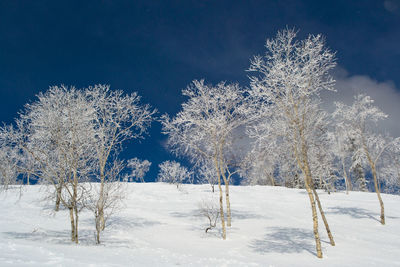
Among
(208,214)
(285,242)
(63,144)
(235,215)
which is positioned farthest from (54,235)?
(235,215)

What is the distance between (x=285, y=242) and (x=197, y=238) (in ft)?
17.3

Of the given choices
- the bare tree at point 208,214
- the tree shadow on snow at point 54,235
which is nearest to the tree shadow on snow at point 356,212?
the bare tree at point 208,214

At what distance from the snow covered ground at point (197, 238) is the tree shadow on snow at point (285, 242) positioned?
0.05 meters

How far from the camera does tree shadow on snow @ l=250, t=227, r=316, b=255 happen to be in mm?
13354

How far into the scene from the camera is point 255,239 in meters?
15.6

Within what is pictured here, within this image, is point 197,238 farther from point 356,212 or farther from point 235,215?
point 356,212

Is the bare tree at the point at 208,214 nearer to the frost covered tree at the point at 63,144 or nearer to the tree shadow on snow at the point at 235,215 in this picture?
the tree shadow on snow at the point at 235,215

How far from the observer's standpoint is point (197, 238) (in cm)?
1605

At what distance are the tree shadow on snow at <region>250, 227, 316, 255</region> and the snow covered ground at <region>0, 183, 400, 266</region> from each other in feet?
0.16

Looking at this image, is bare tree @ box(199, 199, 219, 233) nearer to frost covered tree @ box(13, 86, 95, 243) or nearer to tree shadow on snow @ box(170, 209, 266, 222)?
tree shadow on snow @ box(170, 209, 266, 222)

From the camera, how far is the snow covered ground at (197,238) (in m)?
9.69

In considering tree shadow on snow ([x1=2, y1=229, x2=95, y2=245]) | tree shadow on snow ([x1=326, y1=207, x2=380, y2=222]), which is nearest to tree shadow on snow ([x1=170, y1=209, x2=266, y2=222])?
tree shadow on snow ([x1=326, y1=207, x2=380, y2=222])

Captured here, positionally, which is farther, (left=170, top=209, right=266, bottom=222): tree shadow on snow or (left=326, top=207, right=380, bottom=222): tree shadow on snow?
(left=170, top=209, right=266, bottom=222): tree shadow on snow

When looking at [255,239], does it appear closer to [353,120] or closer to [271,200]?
[353,120]
